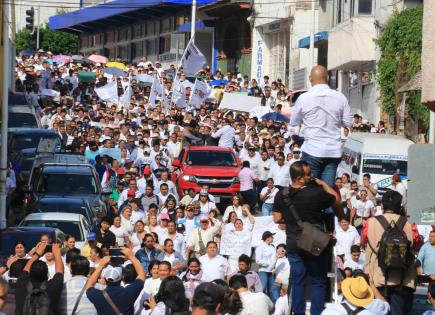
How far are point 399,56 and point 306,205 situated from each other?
3290 centimetres

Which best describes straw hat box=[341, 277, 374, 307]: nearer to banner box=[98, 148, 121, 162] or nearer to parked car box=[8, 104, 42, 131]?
banner box=[98, 148, 121, 162]

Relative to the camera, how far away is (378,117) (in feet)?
156

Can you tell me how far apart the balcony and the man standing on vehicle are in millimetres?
36134

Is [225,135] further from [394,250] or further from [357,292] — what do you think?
[357,292]

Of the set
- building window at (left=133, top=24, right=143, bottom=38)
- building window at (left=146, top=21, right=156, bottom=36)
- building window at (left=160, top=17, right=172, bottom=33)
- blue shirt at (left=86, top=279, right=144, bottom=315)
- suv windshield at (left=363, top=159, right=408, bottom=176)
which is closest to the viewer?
blue shirt at (left=86, top=279, right=144, bottom=315)

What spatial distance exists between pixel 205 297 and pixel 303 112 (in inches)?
178

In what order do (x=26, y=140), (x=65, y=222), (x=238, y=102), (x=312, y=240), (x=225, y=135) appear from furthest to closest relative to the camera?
(x=238, y=102) → (x=225, y=135) → (x=26, y=140) → (x=65, y=222) → (x=312, y=240)

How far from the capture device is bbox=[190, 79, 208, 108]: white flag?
43312 mm

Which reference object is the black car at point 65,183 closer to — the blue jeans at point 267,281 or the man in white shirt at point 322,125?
the blue jeans at point 267,281

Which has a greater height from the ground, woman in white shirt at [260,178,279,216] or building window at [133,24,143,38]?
building window at [133,24,143,38]

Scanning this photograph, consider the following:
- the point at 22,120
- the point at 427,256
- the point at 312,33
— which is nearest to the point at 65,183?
the point at 22,120

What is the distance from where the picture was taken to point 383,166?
1289 inches

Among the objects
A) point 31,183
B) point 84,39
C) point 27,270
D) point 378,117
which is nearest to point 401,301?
point 27,270

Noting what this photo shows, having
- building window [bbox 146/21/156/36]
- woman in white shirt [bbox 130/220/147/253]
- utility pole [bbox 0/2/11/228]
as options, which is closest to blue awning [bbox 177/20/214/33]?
building window [bbox 146/21/156/36]
